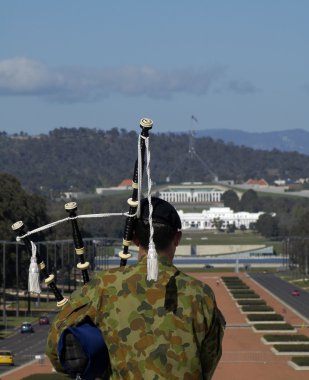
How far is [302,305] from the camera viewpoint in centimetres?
7900

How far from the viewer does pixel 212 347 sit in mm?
6617

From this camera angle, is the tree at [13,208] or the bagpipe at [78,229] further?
the tree at [13,208]

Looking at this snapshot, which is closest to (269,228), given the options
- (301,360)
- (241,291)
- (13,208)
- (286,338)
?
(13,208)

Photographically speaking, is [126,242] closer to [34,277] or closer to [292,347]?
[34,277]

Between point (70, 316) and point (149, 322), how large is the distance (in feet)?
1.13

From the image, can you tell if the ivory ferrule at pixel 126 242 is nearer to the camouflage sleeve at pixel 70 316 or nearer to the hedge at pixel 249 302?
the camouflage sleeve at pixel 70 316

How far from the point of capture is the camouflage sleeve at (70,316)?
6.41 metres

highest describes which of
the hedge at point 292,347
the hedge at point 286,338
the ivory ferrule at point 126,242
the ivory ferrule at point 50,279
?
the ivory ferrule at point 126,242

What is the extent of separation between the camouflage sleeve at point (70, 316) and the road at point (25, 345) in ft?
116

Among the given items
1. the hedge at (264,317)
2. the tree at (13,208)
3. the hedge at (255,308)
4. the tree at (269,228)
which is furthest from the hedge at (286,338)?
the tree at (269,228)

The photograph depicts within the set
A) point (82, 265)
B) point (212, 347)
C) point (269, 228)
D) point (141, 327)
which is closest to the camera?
point (141, 327)

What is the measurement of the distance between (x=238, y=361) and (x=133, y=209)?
39.1m

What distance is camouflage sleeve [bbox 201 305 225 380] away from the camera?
659 centimetres

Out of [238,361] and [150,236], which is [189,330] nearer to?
[150,236]
